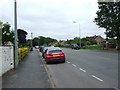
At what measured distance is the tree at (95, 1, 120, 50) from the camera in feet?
123

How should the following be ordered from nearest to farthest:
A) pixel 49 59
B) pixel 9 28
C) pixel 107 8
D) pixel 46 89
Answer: pixel 46 89, pixel 49 59, pixel 107 8, pixel 9 28

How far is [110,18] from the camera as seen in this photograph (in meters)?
39.2

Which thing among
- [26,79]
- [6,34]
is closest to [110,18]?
[6,34]

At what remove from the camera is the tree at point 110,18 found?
37.6 metres


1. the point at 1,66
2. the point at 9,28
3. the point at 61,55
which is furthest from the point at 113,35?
the point at 1,66

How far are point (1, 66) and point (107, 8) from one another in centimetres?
3406

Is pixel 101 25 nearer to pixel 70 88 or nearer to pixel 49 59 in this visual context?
pixel 49 59

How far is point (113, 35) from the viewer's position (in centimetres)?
3866

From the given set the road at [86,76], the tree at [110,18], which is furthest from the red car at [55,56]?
the tree at [110,18]

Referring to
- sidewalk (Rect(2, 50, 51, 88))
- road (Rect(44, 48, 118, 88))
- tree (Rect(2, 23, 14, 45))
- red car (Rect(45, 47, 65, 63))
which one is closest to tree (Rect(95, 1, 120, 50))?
tree (Rect(2, 23, 14, 45))

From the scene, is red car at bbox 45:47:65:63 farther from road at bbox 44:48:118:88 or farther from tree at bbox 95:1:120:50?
tree at bbox 95:1:120:50

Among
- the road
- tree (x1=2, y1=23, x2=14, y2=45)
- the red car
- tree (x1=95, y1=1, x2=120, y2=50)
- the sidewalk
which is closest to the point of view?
the road

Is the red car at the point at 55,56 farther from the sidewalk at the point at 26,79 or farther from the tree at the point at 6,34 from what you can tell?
the tree at the point at 6,34

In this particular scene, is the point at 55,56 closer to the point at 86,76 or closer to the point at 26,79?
the point at 86,76
